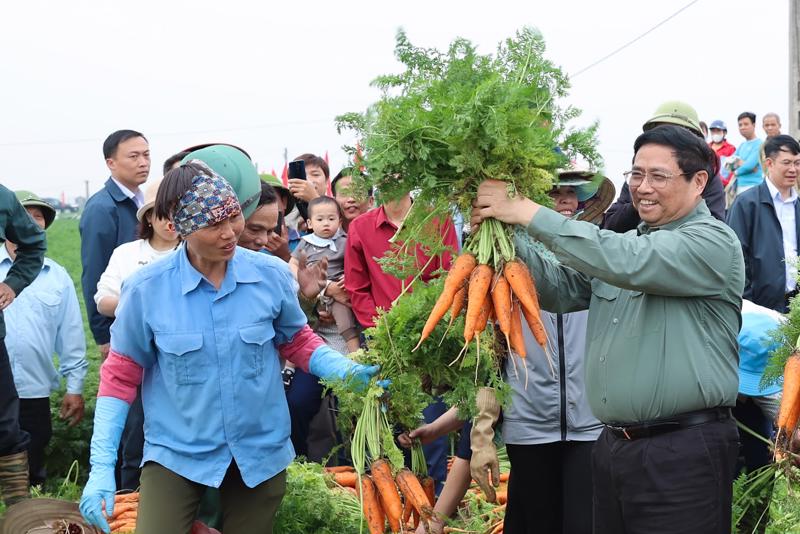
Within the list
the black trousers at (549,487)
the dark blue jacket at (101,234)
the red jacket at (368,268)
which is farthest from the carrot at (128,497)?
the black trousers at (549,487)

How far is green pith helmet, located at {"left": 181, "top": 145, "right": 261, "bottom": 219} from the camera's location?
452 centimetres

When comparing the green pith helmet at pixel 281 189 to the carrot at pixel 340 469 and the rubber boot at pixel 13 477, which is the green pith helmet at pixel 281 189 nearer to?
the carrot at pixel 340 469

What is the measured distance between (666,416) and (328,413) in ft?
11.9

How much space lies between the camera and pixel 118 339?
3.83 m

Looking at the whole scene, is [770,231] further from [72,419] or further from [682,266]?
[72,419]

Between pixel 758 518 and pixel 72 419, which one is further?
pixel 72 419

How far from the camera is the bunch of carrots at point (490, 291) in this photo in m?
3.57

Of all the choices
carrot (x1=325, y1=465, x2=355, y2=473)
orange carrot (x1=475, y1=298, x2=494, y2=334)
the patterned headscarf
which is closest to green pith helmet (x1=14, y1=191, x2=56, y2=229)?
carrot (x1=325, y1=465, x2=355, y2=473)

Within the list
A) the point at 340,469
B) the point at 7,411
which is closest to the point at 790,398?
the point at 340,469

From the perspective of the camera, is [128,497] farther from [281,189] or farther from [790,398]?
[790,398]

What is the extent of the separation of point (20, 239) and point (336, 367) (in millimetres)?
2815

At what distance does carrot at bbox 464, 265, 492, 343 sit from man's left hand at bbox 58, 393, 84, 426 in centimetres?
408

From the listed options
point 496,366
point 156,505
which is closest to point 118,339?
point 156,505

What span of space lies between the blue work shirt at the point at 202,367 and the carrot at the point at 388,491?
42cm
